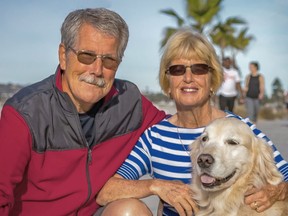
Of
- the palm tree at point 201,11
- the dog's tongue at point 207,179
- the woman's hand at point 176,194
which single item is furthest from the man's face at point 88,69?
the palm tree at point 201,11

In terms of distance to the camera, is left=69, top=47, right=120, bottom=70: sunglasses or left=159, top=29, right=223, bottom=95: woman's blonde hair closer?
left=69, top=47, right=120, bottom=70: sunglasses

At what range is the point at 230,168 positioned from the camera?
10.0 feet

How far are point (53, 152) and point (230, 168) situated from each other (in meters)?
1.15

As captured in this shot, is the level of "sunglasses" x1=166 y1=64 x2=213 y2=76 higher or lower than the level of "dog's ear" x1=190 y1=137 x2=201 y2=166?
higher

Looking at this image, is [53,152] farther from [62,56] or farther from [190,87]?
[190,87]

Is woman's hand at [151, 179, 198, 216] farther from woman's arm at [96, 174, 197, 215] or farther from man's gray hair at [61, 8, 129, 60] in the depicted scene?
man's gray hair at [61, 8, 129, 60]

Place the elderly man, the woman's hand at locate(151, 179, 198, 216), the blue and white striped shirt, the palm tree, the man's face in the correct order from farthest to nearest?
the palm tree < the blue and white striped shirt < the woman's hand at locate(151, 179, 198, 216) < the man's face < the elderly man

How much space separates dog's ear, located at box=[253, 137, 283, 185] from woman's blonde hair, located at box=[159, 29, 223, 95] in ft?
2.13

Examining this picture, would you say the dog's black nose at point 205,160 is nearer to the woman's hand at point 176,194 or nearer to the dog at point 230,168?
the dog at point 230,168

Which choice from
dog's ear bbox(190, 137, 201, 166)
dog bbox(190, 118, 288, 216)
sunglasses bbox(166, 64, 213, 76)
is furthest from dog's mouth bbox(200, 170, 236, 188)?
sunglasses bbox(166, 64, 213, 76)

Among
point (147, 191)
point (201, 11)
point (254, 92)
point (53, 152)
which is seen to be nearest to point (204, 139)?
point (147, 191)

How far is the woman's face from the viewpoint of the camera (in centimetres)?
351

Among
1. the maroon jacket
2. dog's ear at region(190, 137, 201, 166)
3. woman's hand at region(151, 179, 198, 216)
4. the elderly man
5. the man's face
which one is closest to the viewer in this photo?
the maroon jacket

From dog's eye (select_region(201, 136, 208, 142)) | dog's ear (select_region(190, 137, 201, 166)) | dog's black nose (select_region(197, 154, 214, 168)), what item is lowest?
dog's ear (select_region(190, 137, 201, 166))
